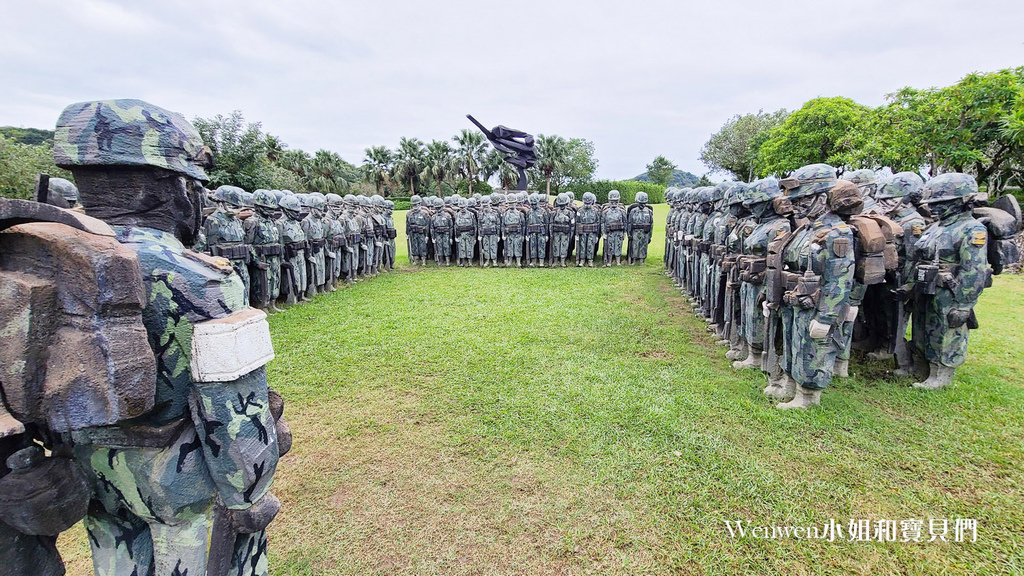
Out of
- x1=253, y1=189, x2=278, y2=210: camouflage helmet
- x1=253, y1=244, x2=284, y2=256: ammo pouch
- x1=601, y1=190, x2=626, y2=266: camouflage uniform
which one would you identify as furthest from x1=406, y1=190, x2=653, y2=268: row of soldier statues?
x1=253, y1=244, x2=284, y2=256: ammo pouch

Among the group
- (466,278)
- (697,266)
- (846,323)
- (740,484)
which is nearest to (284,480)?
(740,484)

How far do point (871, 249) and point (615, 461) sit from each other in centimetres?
333

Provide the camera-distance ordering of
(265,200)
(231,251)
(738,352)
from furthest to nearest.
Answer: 1. (265,200)
2. (231,251)
3. (738,352)

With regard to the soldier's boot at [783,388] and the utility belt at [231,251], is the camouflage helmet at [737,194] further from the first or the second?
the utility belt at [231,251]

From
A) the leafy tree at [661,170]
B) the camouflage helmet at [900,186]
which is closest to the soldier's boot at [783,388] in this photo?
the camouflage helmet at [900,186]

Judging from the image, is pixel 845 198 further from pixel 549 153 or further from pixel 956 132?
pixel 549 153

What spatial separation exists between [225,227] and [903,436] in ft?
31.6

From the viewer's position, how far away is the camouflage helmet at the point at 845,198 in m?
4.34

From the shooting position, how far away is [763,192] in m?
5.38

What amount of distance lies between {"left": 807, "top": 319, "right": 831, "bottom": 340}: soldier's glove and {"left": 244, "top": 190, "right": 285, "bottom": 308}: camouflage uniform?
8.64 m

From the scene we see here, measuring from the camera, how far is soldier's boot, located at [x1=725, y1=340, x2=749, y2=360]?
242 inches

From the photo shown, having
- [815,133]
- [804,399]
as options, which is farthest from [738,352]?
[815,133]

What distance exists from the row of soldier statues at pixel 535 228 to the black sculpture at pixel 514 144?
193 inches

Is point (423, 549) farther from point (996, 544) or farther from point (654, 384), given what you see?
point (996, 544)
